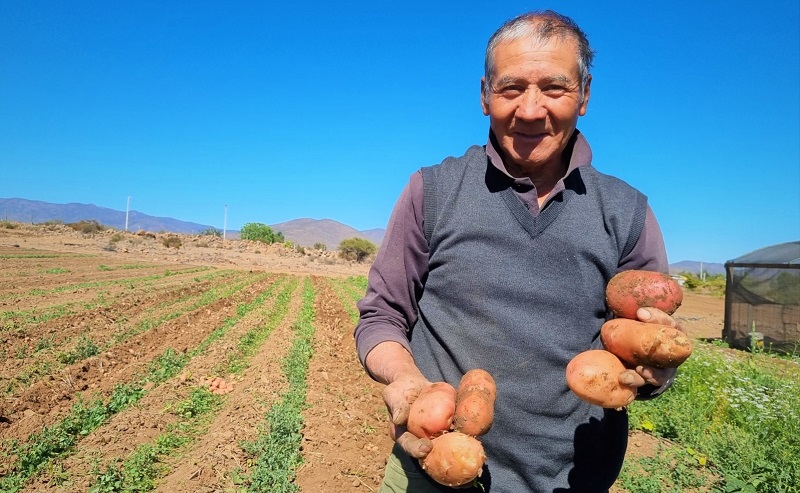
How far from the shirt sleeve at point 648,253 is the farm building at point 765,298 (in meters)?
10.6

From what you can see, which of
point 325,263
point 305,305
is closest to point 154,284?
point 305,305

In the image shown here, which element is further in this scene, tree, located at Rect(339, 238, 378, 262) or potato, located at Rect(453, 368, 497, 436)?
tree, located at Rect(339, 238, 378, 262)

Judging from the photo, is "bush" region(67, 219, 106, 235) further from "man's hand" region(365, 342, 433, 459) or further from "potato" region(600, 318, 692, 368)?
"potato" region(600, 318, 692, 368)

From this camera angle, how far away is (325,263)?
4744 cm

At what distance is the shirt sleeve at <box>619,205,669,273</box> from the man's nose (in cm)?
49

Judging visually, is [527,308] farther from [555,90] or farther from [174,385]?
[174,385]

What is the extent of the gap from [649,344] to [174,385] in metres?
6.27

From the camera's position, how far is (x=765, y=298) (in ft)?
38.3

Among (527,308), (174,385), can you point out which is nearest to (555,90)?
(527,308)

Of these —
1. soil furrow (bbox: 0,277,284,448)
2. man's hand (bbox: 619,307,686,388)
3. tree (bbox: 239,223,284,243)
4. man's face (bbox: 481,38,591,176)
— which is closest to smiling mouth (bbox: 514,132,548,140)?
man's face (bbox: 481,38,591,176)

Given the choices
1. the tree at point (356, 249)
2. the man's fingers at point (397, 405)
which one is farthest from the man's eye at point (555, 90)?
the tree at point (356, 249)

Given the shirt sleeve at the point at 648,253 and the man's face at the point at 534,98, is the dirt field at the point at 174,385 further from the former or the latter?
the man's face at the point at 534,98

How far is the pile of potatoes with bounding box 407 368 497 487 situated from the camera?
1.34 m

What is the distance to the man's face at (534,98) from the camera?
65.2 inches
